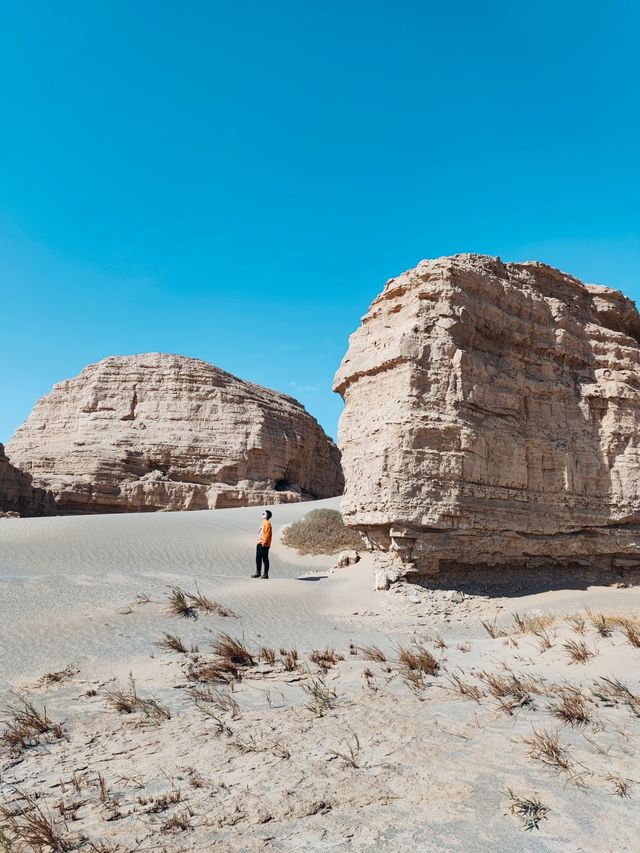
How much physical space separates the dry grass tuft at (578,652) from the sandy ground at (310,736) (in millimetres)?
38

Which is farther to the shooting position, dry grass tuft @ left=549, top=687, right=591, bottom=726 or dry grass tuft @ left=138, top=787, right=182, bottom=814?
dry grass tuft @ left=549, top=687, right=591, bottom=726

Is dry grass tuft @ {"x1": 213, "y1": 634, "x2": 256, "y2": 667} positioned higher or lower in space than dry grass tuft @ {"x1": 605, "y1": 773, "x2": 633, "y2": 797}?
lower

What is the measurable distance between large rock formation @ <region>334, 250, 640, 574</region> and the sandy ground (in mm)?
2249

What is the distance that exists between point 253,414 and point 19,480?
551 inches

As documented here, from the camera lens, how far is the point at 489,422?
35.7 ft

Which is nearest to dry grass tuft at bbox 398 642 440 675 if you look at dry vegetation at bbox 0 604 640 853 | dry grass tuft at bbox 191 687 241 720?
dry vegetation at bbox 0 604 640 853

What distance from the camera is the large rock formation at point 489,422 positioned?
10.1 m

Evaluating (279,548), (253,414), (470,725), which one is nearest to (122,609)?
(470,725)

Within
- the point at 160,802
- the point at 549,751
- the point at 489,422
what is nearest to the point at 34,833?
the point at 160,802

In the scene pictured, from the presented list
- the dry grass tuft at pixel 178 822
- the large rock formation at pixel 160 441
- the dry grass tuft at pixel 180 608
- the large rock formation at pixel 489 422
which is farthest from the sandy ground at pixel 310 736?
the large rock formation at pixel 160 441

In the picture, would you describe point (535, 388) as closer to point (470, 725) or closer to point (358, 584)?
point (358, 584)

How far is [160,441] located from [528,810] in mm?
32737

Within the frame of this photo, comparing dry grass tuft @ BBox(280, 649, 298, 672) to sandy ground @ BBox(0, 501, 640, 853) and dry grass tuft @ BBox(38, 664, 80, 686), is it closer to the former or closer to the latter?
sandy ground @ BBox(0, 501, 640, 853)

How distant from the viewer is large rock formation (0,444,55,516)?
86.6 feet
